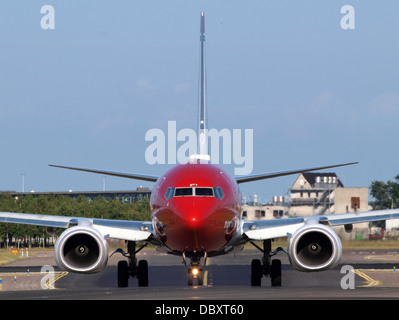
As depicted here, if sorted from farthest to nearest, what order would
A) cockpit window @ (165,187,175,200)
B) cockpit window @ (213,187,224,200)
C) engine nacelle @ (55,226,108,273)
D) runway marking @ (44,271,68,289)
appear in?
runway marking @ (44,271,68,289), engine nacelle @ (55,226,108,273), cockpit window @ (213,187,224,200), cockpit window @ (165,187,175,200)

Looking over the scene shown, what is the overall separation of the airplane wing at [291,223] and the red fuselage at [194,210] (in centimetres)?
149

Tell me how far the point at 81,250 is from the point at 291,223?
24.1 ft

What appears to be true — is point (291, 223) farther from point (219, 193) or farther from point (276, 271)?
point (219, 193)

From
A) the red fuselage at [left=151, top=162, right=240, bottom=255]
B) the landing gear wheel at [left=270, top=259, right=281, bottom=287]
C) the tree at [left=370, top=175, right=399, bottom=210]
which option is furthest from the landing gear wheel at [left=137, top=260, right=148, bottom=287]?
the tree at [left=370, top=175, right=399, bottom=210]

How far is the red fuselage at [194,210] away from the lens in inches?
1021

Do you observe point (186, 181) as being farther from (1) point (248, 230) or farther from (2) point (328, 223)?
(2) point (328, 223)

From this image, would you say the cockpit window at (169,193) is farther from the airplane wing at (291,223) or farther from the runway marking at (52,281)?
the runway marking at (52,281)

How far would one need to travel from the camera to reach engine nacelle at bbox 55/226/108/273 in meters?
27.2

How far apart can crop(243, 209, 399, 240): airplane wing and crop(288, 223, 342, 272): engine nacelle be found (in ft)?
5.13

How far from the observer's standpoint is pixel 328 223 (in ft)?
98.3

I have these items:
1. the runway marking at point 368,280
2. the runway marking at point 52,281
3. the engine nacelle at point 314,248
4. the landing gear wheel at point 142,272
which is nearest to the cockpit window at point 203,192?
the engine nacelle at point 314,248

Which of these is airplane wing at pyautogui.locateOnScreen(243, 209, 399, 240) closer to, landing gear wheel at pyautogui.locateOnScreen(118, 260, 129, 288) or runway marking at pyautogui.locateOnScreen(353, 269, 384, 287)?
landing gear wheel at pyautogui.locateOnScreen(118, 260, 129, 288)

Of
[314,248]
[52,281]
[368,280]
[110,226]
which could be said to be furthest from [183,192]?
[52,281]
